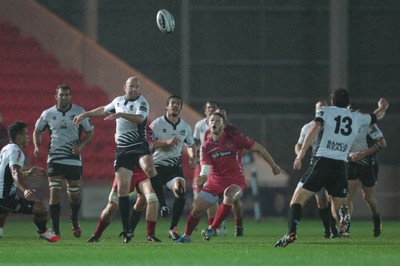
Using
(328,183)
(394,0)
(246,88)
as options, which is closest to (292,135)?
(246,88)

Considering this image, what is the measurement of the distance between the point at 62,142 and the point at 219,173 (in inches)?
113

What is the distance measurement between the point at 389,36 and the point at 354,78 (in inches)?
60.9

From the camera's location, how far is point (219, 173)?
49.3 feet

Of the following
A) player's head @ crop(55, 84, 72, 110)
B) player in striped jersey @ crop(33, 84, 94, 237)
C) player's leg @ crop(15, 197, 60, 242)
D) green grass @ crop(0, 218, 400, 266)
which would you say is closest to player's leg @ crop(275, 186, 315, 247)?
green grass @ crop(0, 218, 400, 266)

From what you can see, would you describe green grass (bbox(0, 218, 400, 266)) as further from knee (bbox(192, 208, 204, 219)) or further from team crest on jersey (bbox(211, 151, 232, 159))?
team crest on jersey (bbox(211, 151, 232, 159))

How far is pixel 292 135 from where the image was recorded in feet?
104

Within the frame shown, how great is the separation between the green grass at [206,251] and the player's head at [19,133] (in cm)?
128

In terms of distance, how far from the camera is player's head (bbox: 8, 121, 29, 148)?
47.5 feet

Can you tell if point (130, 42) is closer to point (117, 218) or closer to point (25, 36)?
point (25, 36)

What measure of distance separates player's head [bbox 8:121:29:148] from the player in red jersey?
2228 mm

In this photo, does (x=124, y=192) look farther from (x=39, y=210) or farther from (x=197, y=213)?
(x=39, y=210)

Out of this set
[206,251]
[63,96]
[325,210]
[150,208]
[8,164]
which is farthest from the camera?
[63,96]

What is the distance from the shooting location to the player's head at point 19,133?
1449 cm

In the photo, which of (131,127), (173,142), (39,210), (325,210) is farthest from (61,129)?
(325,210)
